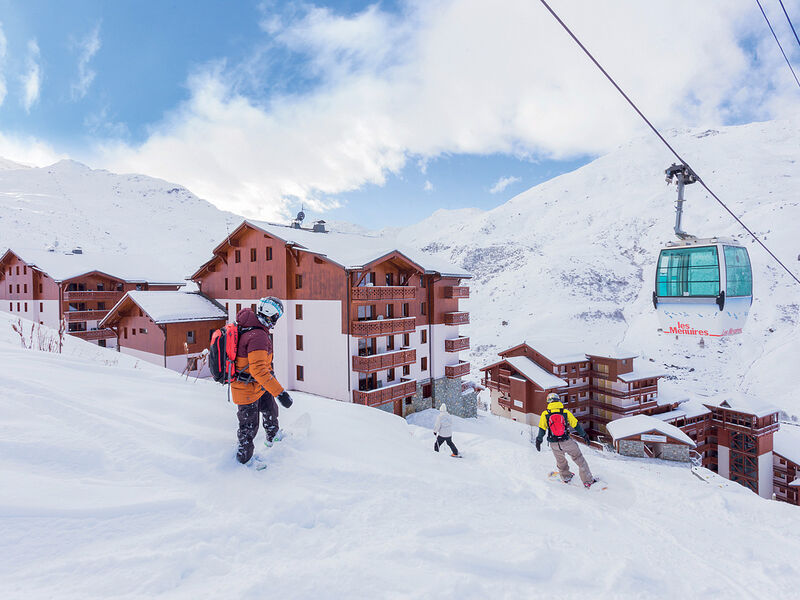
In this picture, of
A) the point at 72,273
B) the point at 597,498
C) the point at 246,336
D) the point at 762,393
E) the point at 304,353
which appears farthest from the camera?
the point at 762,393

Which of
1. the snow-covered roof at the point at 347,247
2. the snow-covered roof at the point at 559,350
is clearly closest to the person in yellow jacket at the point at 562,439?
the snow-covered roof at the point at 347,247

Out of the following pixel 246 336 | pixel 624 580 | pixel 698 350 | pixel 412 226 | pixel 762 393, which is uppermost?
pixel 412 226

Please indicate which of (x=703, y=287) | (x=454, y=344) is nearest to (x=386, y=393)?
(x=454, y=344)

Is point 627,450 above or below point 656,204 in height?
below

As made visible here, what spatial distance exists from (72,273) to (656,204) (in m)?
115

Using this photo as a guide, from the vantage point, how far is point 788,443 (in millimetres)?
26453

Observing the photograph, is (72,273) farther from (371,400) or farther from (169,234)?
(169,234)

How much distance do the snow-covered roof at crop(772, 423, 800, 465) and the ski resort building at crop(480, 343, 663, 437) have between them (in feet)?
28.4

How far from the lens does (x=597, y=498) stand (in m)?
8.07

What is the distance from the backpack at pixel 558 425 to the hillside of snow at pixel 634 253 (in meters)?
22.2

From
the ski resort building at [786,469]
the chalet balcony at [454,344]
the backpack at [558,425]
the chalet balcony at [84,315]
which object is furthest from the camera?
the chalet balcony at [84,315]

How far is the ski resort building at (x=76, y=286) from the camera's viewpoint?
3008 cm

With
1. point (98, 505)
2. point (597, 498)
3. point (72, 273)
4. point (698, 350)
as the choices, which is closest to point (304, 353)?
point (597, 498)

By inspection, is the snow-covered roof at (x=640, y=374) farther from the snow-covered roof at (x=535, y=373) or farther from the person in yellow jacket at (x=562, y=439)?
the person in yellow jacket at (x=562, y=439)
